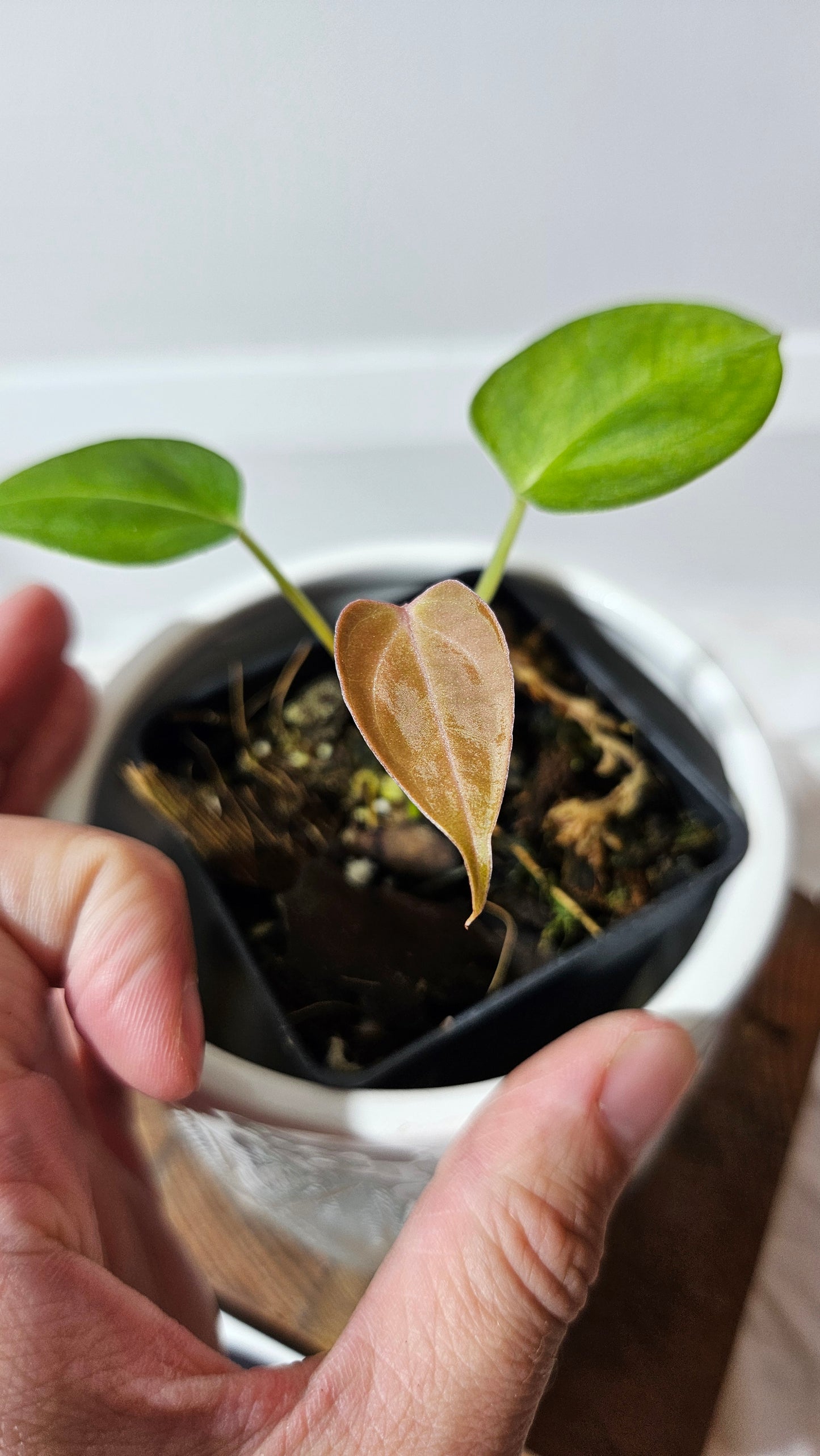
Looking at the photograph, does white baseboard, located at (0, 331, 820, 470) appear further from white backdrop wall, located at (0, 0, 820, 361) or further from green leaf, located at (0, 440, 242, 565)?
green leaf, located at (0, 440, 242, 565)

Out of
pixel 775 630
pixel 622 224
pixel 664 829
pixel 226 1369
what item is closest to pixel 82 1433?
pixel 226 1369

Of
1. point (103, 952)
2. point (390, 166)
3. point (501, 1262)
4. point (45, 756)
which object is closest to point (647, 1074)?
point (501, 1262)

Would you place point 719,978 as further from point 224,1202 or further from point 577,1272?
point 224,1202

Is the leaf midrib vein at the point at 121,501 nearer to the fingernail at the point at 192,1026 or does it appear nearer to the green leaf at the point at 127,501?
the green leaf at the point at 127,501

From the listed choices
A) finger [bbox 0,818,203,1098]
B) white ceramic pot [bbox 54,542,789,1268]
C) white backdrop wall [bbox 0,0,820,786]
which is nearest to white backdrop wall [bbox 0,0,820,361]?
white backdrop wall [bbox 0,0,820,786]

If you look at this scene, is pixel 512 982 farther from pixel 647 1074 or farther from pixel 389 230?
pixel 389 230
